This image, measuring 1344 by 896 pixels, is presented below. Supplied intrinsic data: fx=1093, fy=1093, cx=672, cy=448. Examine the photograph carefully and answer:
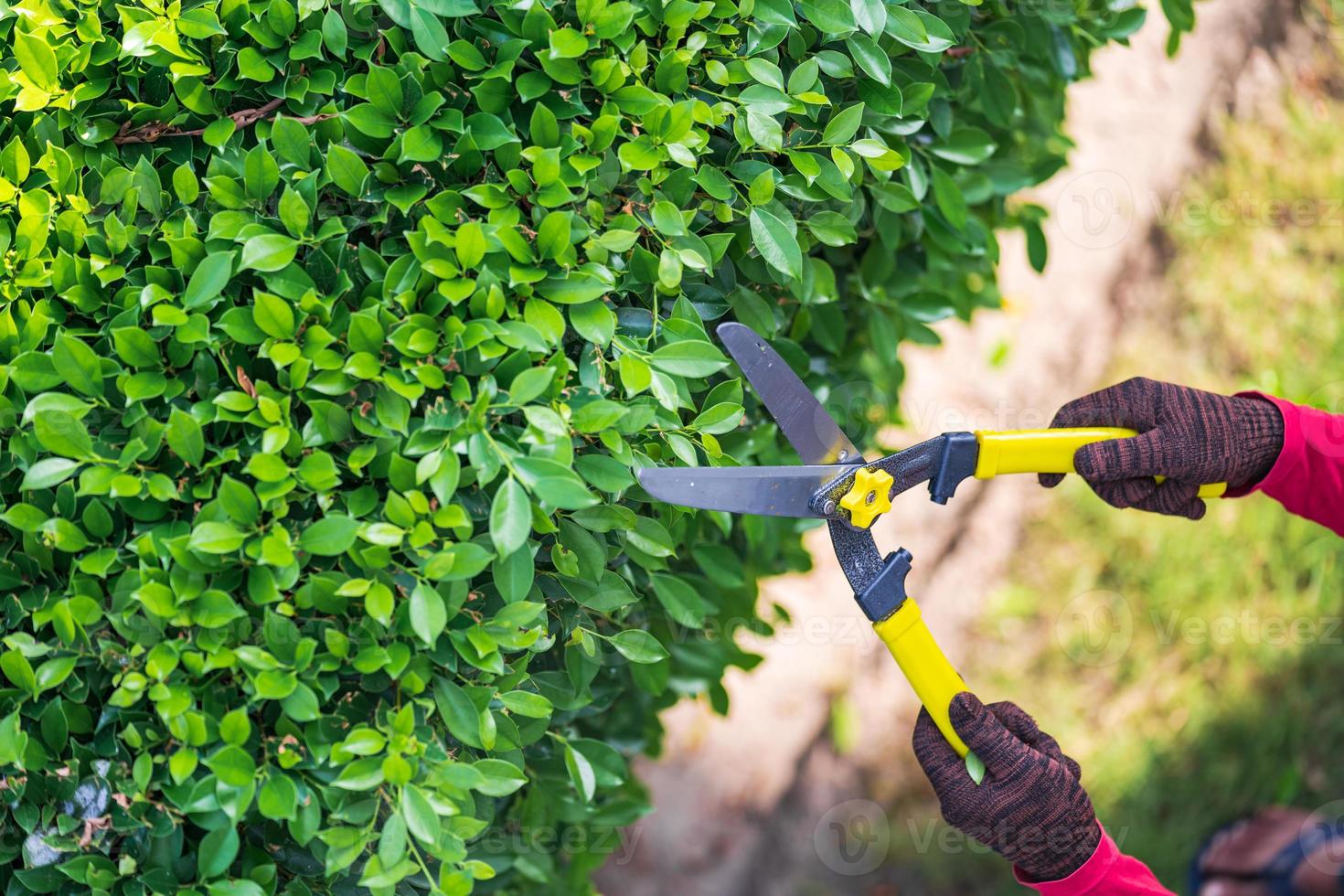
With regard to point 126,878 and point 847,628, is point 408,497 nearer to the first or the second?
point 126,878

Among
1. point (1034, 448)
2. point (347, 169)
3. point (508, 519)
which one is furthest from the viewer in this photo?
point (1034, 448)

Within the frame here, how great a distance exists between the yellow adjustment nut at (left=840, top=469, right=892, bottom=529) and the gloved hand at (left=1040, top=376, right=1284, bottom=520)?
35cm

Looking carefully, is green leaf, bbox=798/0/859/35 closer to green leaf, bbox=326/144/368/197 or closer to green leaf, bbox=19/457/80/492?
green leaf, bbox=326/144/368/197

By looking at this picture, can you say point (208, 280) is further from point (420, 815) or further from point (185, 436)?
point (420, 815)

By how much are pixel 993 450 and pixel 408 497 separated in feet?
2.72

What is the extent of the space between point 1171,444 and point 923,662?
1.66 ft

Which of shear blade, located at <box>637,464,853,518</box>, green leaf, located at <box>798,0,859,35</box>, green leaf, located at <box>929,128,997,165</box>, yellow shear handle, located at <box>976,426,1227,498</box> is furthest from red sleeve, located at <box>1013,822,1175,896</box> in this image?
green leaf, located at <box>798,0,859,35</box>

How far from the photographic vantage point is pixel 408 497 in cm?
114

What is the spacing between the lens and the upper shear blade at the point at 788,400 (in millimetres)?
1335

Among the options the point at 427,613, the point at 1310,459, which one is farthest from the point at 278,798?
the point at 1310,459

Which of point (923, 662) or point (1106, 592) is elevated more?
point (923, 662)

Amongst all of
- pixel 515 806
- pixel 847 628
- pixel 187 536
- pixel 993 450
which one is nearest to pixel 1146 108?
pixel 847 628

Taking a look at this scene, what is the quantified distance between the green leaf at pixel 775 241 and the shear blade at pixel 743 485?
0.25m

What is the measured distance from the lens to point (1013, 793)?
1.46m
